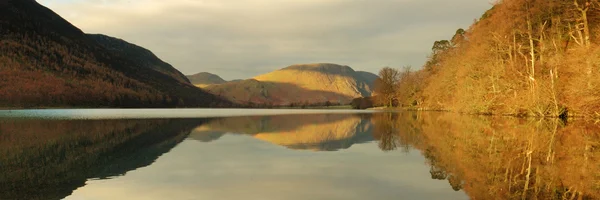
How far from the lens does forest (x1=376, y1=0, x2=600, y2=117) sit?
28797 millimetres

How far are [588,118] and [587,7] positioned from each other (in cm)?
835

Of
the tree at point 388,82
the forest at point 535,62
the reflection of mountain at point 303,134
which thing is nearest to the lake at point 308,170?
the reflection of mountain at point 303,134

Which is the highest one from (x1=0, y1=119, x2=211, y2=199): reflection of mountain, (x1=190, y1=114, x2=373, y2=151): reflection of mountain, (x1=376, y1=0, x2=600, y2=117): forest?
(x1=376, y1=0, x2=600, y2=117): forest

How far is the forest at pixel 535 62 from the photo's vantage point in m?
28.8

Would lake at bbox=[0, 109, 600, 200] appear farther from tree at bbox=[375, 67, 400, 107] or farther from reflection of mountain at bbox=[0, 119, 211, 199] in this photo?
tree at bbox=[375, 67, 400, 107]

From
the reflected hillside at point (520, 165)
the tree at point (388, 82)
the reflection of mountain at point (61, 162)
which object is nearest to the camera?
the reflected hillside at point (520, 165)

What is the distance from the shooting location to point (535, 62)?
127 ft

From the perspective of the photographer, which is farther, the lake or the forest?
the forest

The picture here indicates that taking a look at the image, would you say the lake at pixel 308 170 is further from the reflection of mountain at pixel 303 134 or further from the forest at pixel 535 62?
the forest at pixel 535 62

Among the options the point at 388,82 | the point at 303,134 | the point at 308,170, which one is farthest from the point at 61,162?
the point at 388,82

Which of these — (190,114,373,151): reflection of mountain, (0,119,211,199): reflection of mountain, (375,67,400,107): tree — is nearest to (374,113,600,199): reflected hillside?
(190,114,373,151): reflection of mountain

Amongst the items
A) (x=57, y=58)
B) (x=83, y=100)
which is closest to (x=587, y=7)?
(x=83, y=100)

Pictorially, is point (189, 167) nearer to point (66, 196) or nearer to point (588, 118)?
point (66, 196)

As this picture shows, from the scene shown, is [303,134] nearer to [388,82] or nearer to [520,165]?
[520,165]
